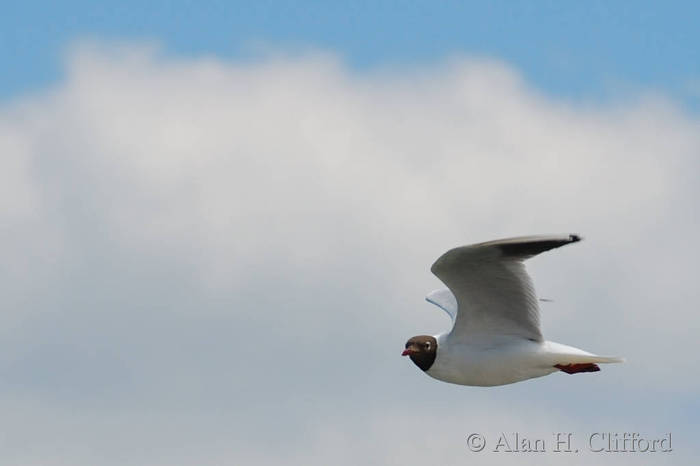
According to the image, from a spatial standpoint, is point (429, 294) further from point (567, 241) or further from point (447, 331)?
point (567, 241)

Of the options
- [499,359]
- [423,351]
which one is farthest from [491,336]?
[423,351]

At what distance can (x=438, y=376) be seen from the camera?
71.9 feet

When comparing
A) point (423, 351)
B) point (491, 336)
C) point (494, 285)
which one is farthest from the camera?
point (423, 351)

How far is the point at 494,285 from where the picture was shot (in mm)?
20469

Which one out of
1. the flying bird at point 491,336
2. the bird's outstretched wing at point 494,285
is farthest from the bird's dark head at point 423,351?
the bird's outstretched wing at point 494,285

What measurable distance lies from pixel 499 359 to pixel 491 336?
1.18 feet

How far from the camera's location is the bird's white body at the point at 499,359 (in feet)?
69.1


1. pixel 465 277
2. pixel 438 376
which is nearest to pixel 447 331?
pixel 438 376

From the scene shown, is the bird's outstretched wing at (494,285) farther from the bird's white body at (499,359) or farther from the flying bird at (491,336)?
the bird's white body at (499,359)

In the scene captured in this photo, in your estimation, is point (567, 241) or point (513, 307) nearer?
point (567, 241)

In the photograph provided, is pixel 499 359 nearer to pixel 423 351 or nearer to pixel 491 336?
pixel 491 336

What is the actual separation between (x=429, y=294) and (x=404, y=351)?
10.7ft

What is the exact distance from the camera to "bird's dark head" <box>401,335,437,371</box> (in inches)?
858

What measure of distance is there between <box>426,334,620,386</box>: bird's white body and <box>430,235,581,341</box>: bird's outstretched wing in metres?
0.15
